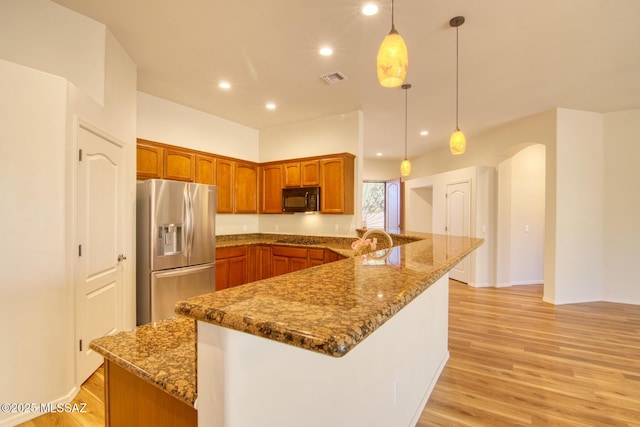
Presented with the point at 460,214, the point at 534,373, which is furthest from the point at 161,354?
the point at 460,214

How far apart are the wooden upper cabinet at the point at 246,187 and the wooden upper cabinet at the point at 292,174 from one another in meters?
0.66

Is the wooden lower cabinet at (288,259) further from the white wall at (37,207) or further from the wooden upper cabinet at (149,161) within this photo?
the white wall at (37,207)

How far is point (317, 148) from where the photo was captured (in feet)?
15.4

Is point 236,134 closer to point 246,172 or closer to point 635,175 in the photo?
point 246,172

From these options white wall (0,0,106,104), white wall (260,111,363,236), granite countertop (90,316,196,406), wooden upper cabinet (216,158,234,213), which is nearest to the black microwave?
white wall (260,111,363,236)

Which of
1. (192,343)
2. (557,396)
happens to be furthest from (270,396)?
(557,396)

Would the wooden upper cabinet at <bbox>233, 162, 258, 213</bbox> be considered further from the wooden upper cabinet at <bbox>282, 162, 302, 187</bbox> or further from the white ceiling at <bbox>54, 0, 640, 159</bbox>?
the white ceiling at <bbox>54, 0, 640, 159</bbox>

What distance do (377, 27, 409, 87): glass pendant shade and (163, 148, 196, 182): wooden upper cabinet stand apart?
3.41 m

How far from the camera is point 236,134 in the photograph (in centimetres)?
498

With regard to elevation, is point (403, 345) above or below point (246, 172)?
below

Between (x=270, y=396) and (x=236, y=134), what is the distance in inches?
192

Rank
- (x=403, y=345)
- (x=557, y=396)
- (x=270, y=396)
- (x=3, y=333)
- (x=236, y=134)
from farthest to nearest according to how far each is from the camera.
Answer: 1. (x=236, y=134)
2. (x=557, y=396)
3. (x=3, y=333)
4. (x=403, y=345)
5. (x=270, y=396)

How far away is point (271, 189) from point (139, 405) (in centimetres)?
436

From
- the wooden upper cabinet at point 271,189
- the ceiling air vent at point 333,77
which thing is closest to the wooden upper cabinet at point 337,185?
the wooden upper cabinet at point 271,189
